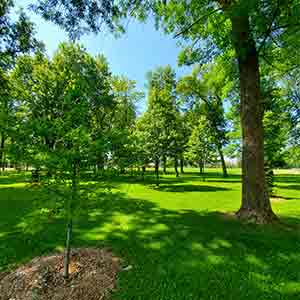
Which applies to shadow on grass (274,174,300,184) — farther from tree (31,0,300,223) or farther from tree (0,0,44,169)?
tree (0,0,44,169)

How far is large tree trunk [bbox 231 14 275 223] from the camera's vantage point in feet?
18.3

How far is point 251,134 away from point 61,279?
5.26 m

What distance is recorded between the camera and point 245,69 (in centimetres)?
594

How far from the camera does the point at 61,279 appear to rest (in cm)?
303

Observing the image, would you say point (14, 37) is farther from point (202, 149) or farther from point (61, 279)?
point (202, 149)

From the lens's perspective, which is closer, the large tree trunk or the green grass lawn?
the green grass lawn

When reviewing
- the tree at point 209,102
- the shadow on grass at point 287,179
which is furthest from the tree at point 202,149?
the shadow on grass at point 287,179

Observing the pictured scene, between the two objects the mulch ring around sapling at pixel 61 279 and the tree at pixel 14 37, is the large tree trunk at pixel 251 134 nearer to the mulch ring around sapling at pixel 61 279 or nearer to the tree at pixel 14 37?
the mulch ring around sapling at pixel 61 279

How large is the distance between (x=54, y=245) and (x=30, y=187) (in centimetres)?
215

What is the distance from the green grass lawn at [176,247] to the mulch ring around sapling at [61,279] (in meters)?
0.25

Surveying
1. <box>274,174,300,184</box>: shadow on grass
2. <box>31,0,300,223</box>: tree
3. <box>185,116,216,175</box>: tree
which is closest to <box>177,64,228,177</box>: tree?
<box>185,116,216,175</box>: tree

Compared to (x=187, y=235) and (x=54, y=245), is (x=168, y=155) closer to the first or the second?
(x=187, y=235)

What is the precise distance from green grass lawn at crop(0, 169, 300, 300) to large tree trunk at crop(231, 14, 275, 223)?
1.64 ft

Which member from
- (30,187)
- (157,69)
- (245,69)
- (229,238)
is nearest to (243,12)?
(245,69)
